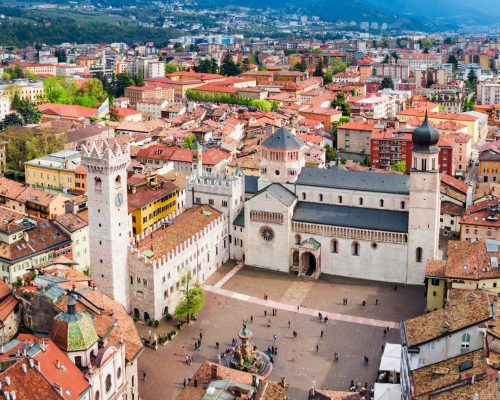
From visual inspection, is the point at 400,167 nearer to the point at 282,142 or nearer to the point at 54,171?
the point at 282,142

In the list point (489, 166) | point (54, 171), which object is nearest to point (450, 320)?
point (54, 171)

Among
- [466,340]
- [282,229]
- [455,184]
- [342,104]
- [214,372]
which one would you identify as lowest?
[214,372]

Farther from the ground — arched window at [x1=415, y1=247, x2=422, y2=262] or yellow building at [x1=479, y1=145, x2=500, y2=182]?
yellow building at [x1=479, y1=145, x2=500, y2=182]

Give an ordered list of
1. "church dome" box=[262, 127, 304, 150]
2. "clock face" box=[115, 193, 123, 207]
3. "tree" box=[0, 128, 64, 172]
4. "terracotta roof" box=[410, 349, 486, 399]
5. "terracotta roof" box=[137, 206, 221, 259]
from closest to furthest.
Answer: "terracotta roof" box=[410, 349, 486, 399]
"clock face" box=[115, 193, 123, 207]
"terracotta roof" box=[137, 206, 221, 259]
"church dome" box=[262, 127, 304, 150]
"tree" box=[0, 128, 64, 172]

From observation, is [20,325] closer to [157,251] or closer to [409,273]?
[157,251]

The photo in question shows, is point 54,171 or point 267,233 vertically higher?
point 54,171

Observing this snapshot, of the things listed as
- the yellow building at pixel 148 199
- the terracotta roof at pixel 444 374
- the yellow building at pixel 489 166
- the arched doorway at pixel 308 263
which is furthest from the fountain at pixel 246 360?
the yellow building at pixel 489 166

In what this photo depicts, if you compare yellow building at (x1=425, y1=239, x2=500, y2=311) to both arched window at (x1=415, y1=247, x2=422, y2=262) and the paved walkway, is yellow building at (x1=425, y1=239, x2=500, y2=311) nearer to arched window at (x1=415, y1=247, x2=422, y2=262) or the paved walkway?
the paved walkway

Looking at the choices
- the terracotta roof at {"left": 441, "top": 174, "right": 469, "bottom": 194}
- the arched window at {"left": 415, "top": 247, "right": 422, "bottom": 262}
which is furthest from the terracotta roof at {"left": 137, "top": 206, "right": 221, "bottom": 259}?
the terracotta roof at {"left": 441, "top": 174, "right": 469, "bottom": 194}
